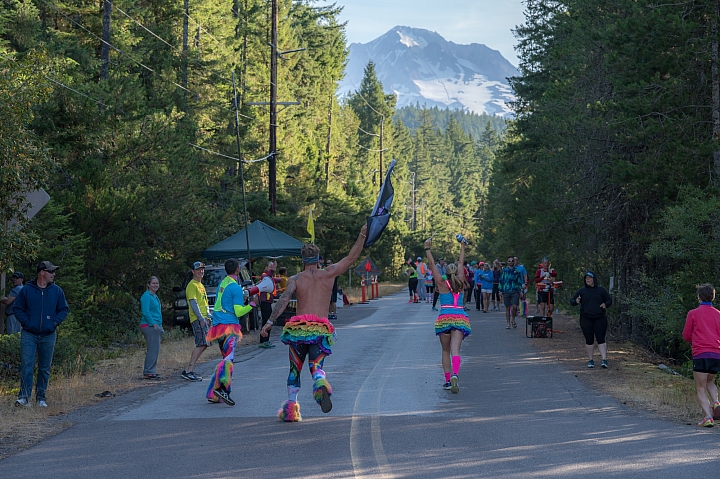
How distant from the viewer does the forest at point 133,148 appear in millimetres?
14138

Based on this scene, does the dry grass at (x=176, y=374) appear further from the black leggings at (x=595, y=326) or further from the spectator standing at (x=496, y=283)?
the spectator standing at (x=496, y=283)

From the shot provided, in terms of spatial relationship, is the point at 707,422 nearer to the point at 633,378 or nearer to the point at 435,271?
the point at 435,271

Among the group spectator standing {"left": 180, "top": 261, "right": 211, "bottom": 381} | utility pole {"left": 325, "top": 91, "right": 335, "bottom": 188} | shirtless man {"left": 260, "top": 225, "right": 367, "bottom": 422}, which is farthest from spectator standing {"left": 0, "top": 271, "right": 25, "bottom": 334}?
utility pole {"left": 325, "top": 91, "right": 335, "bottom": 188}

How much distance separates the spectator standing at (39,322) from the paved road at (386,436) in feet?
4.26

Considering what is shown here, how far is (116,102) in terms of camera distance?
23.4 metres

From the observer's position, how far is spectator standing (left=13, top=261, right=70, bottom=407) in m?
11.4

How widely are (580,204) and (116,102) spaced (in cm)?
1292

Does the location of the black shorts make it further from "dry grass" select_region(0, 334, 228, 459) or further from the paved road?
"dry grass" select_region(0, 334, 228, 459)

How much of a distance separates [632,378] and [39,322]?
978 cm

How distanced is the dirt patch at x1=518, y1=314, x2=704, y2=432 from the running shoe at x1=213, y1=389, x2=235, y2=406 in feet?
18.0

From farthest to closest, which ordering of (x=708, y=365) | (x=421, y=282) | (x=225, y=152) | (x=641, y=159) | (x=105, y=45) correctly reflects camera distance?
1. (x=421, y=282)
2. (x=225, y=152)
3. (x=105, y=45)
4. (x=641, y=159)
5. (x=708, y=365)

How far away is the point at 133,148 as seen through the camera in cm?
2403

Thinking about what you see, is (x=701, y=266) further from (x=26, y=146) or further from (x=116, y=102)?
(x=116, y=102)

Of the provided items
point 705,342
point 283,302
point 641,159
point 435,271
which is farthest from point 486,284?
point 283,302
